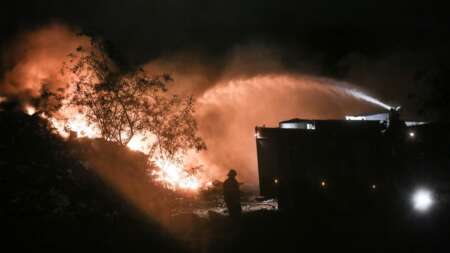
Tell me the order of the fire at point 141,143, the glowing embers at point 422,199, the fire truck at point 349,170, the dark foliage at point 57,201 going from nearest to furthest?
the dark foliage at point 57,201 < the fire truck at point 349,170 < the glowing embers at point 422,199 < the fire at point 141,143

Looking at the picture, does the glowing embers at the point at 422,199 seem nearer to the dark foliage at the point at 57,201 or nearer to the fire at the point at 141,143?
the dark foliage at the point at 57,201

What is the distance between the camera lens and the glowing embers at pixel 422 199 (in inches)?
584

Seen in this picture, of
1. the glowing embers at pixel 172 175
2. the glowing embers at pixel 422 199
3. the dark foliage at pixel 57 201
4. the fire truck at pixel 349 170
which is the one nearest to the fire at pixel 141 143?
the glowing embers at pixel 172 175

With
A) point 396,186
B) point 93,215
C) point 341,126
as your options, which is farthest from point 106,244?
point 396,186

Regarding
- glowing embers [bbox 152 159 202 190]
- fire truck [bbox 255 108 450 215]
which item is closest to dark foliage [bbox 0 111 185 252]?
glowing embers [bbox 152 159 202 190]

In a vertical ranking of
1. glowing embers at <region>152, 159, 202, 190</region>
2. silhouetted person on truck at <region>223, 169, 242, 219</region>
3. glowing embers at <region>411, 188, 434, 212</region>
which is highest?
glowing embers at <region>152, 159, 202, 190</region>

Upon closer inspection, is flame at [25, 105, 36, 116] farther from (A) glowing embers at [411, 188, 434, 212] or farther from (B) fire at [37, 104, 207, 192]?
(A) glowing embers at [411, 188, 434, 212]

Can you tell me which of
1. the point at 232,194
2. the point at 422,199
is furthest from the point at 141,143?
the point at 422,199

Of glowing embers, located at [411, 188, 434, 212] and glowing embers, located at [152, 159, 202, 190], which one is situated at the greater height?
glowing embers, located at [152, 159, 202, 190]

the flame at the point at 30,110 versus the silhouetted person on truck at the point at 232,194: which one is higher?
the flame at the point at 30,110

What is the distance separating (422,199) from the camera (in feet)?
51.4

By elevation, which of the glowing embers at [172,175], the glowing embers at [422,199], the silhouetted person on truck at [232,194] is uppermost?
the glowing embers at [172,175]

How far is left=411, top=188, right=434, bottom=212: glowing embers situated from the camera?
1482 centimetres

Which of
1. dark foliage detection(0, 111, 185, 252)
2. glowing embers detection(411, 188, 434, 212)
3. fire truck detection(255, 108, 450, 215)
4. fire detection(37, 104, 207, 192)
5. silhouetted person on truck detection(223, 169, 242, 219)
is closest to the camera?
dark foliage detection(0, 111, 185, 252)
